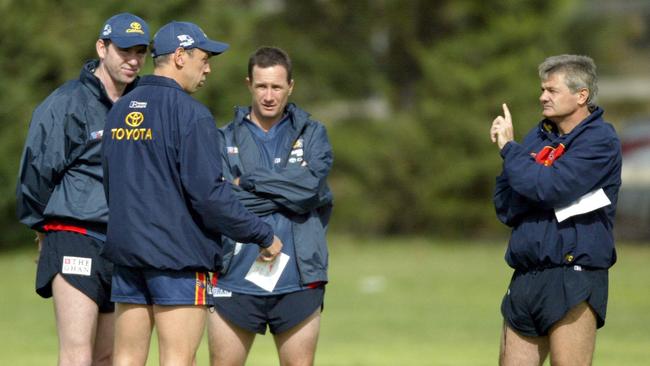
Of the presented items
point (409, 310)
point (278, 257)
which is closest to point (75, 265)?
point (278, 257)

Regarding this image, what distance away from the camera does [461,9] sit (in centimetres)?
2391

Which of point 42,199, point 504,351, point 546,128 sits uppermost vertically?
point 546,128

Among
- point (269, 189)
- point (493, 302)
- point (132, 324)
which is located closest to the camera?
point (132, 324)

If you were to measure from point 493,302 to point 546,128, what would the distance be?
30.5 feet

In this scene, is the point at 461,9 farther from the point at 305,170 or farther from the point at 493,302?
the point at 305,170

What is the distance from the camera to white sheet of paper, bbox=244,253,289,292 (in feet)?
21.8

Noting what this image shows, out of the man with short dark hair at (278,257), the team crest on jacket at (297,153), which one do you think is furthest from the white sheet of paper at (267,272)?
the team crest on jacket at (297,153)

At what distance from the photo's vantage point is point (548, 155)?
20.6 ft

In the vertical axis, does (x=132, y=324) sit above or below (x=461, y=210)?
below

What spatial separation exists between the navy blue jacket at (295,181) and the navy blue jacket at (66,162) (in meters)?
0.75

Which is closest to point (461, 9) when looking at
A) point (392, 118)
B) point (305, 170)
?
point (392, 118)

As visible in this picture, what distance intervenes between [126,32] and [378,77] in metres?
19.2

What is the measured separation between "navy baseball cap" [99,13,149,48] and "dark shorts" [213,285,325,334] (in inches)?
58.3

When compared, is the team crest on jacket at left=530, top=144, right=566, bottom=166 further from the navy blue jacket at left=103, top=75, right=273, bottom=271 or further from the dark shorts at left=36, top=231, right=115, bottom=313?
the dark shorts at left=36, top=231, right=115, bottom=313
